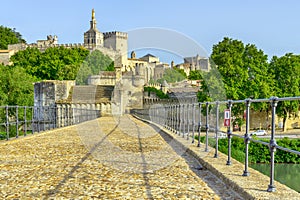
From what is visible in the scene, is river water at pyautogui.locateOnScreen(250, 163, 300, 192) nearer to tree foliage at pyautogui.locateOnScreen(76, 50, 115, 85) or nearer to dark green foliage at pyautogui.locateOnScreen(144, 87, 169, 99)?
dark green foliage at pyautogui.locateOnScreen(144, 87, 169, 99)

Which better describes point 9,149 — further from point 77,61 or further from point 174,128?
point 77,61

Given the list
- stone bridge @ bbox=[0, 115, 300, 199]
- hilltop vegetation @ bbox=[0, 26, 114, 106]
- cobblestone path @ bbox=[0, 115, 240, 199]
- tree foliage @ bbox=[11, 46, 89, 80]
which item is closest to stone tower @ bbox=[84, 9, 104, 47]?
hilltop vegetation @ bbox=[0, 26, 114, 106]

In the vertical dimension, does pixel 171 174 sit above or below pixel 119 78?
below

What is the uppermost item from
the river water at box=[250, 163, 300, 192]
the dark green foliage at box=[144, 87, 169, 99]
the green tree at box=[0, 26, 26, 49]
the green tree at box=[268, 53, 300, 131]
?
the green tree at box=[0, 26, 26, 49]

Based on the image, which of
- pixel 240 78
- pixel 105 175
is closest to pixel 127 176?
pixel 105 175

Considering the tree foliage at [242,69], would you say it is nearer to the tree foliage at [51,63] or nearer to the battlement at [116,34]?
the tree foliage at [51,63]

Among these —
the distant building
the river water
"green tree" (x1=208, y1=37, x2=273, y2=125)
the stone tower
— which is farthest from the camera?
the stone tower

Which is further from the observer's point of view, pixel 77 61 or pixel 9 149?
pixel 77 61

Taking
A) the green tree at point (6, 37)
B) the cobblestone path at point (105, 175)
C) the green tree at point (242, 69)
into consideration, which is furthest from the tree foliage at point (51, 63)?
the cobblestone path at point (105, 175)

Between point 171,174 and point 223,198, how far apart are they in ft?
4.24

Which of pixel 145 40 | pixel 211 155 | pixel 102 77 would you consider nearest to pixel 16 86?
pixel 102 77

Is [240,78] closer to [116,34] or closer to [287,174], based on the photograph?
[287,174]

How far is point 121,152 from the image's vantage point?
23.6ft

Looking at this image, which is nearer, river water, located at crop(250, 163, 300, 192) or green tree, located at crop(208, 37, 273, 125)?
river water, located at crop(250, 163, 300, 192)
